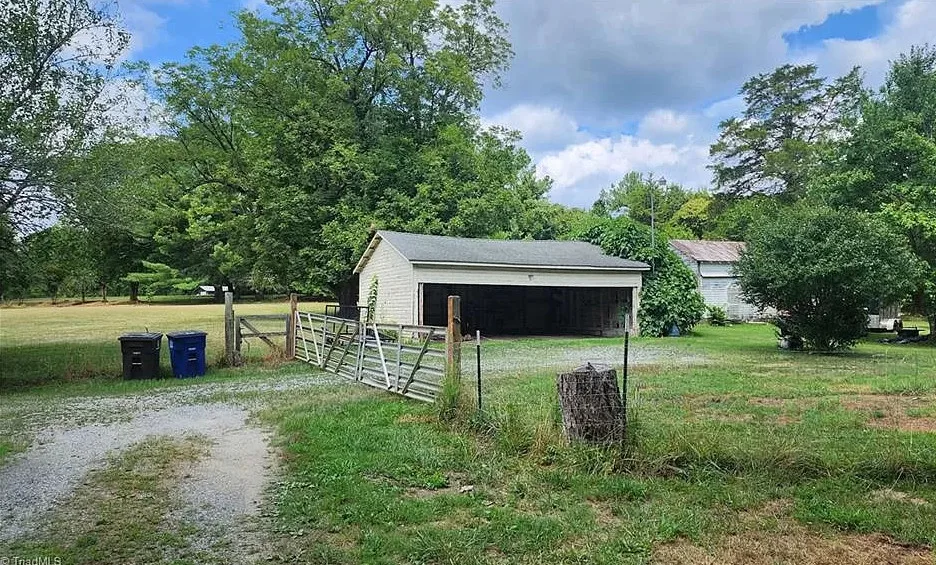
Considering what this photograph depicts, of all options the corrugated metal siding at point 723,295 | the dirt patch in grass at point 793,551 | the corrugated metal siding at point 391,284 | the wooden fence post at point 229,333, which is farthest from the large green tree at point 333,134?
the dirt patch in grass at point 793,551

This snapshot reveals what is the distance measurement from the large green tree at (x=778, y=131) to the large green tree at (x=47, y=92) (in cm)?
4003

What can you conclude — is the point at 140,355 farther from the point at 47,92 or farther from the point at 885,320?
the point at 885,320

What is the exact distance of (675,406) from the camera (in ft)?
25.6

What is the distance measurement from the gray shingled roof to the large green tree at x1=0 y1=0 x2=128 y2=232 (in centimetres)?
862

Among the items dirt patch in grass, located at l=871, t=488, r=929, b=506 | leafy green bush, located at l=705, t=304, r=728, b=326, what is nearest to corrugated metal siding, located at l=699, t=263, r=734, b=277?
leafy green bush, located at l=705, t=304, r=728, b=326

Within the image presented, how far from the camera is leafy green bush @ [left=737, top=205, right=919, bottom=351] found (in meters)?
14.4

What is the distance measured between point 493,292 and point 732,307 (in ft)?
43.5

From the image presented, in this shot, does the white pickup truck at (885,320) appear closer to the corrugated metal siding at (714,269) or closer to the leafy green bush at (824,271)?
the corrugated metal siding at (714,269)

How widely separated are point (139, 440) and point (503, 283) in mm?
13643

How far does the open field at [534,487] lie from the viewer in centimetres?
346

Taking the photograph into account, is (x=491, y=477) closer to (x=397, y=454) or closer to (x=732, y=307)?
(x=397, y=454)

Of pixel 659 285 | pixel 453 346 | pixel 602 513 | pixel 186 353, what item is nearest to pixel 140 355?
pixel 186 353

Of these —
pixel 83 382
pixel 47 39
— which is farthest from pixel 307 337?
pixel 47 39

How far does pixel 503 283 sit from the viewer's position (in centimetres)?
1920
